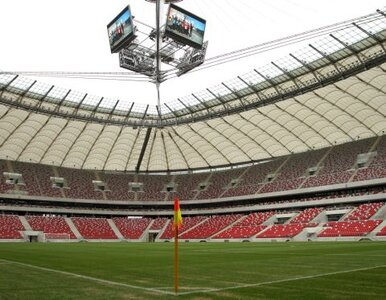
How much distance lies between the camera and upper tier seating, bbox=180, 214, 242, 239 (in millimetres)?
72000

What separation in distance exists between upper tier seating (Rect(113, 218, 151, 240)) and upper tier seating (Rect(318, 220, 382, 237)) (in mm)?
38258

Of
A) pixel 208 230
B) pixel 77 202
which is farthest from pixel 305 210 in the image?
pixel 77 202

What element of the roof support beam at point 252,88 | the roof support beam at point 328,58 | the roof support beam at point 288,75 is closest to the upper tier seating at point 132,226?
the roof support beam at point 252,88

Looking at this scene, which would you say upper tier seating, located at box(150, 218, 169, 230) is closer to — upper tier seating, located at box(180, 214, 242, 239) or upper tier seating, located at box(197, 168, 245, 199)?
upper tier seating, located at box(180, 214, 242, 239)

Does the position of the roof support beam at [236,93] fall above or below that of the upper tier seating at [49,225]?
above

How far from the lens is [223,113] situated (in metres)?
63.0

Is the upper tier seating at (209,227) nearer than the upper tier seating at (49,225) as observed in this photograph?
No

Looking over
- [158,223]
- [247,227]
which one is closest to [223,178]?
[158,223]

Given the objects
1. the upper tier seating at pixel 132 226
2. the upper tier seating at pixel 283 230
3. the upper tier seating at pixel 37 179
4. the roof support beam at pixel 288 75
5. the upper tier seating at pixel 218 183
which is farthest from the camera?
the upper tier seating at pixel 218 183

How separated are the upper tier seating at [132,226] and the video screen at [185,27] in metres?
48.0

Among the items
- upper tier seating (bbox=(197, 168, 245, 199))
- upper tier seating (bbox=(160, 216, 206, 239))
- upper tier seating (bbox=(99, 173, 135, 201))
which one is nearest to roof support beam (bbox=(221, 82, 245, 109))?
upper tier seating (bbox=(197, 168, 245, 199))

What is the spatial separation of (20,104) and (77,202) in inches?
1045

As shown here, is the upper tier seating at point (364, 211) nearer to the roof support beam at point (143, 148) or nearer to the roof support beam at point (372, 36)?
the roof support beam at point (372, 36)

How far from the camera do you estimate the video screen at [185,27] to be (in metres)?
36.6
